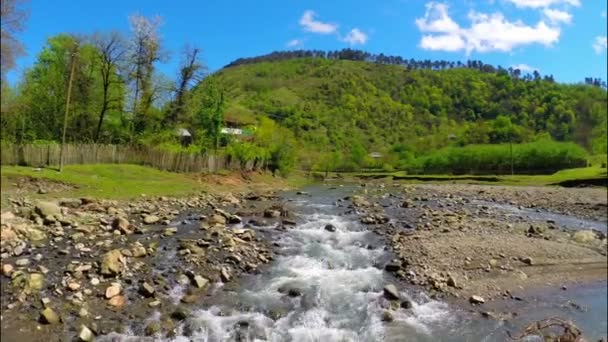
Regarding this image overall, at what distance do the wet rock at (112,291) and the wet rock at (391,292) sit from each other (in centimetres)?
676

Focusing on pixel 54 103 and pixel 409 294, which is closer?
pixel 409 294

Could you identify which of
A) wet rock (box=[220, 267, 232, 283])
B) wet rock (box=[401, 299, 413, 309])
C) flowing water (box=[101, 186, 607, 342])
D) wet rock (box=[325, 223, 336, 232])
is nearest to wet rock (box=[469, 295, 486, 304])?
flowing water (box=[101, 186, 607, 342])

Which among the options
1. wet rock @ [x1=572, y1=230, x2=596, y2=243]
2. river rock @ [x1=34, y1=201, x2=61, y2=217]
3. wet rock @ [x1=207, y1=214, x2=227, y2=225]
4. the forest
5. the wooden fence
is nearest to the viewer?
river rock @ [x1=34, y1=201, x2=61, y2=217]

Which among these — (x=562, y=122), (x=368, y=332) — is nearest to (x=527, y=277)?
(x=368, y=332)

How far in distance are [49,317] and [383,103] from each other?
156244 mm

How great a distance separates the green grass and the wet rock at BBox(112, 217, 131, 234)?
4.37 metres

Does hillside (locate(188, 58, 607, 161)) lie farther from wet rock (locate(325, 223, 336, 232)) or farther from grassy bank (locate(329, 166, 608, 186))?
wet rock (locate(325, 223, 336, 232))

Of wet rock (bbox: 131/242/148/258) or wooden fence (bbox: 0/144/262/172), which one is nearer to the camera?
wet rock (bbox: 131/242/148/258)

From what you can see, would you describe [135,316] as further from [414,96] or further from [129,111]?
[414,96]

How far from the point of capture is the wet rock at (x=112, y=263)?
10931mm

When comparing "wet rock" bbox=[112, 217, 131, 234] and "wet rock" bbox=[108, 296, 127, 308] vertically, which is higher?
"wet rock" bbox=[112, 217, 131, 234]

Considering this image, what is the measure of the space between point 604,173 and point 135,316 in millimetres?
49933

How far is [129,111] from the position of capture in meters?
37.4

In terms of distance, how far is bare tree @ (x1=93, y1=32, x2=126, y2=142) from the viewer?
3341 cm
